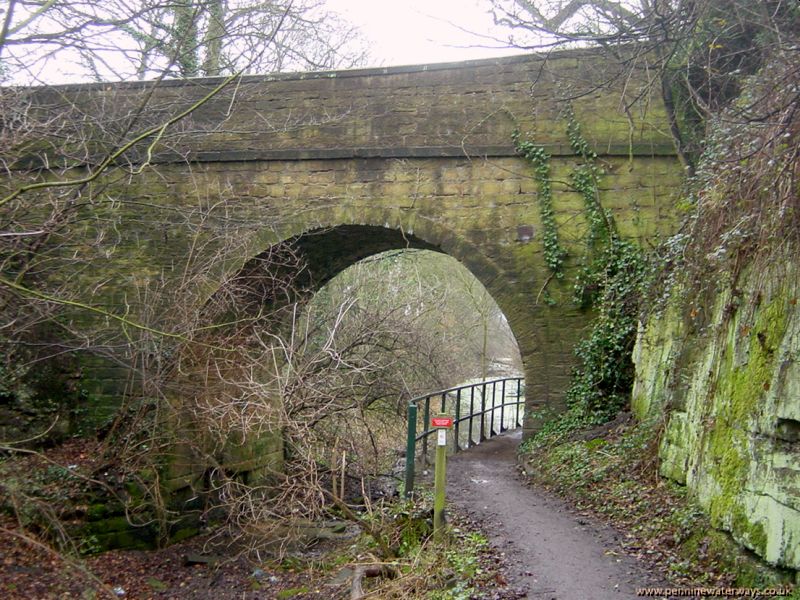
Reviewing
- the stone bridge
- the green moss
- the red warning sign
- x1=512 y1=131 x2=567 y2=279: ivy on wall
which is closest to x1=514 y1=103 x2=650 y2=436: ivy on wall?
x1=512 y1=131 x2=567 y2=279: ivy on wall

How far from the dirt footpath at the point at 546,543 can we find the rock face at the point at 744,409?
75cm

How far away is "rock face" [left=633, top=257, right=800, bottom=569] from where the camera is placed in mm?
3842

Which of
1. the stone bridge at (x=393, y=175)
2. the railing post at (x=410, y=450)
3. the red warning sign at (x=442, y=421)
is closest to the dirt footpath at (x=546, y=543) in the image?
the railing post at (x=410, y=450)

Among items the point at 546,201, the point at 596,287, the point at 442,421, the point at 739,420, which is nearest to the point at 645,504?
the point at 739,420

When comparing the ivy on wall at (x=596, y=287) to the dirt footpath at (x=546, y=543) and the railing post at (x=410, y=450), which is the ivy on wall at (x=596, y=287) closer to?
the dirt footpath at (x=546, y=543)

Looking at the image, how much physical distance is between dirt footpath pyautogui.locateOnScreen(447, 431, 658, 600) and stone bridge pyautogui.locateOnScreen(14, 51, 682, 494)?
5.62ft

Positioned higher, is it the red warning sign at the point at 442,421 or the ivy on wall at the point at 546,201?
the ivy on wall at the point at 546,201

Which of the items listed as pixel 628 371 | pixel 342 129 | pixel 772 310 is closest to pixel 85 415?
pixel 342 129

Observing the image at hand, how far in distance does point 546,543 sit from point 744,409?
1.99 metres

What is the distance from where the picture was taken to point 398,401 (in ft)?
34.2

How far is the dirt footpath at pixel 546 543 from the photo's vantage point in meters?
4.56

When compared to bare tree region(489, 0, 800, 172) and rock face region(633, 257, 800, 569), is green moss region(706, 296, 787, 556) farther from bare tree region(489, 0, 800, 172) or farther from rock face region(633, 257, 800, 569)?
bare tree region(489, 0, 800, 172)

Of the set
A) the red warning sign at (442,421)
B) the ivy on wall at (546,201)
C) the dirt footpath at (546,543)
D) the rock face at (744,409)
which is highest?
the ivy on wall at (546,201)

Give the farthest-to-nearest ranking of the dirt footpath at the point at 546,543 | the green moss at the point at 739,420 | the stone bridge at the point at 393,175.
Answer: the stone bridge at the point at 393,175
the dirt footpath at the point at 546,543
the green moss at the point at 739,420
